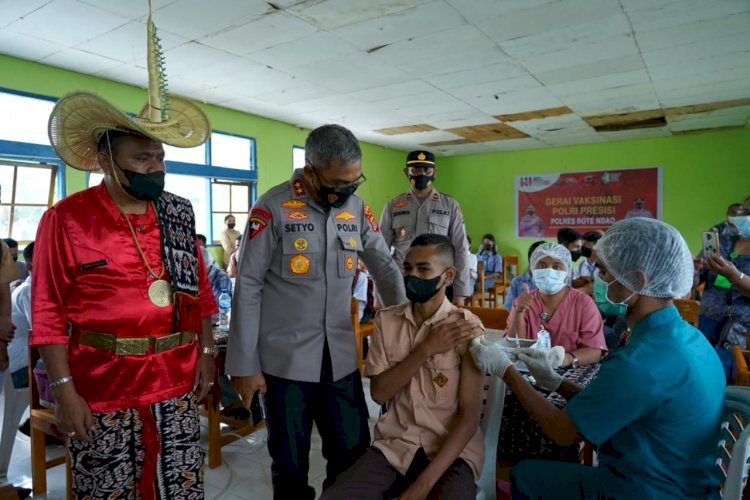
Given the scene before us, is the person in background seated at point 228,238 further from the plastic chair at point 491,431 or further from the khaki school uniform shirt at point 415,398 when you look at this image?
the plastic chair at point 491,431

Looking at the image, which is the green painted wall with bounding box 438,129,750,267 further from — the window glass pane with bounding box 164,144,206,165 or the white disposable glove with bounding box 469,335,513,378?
the white disposable glove with bounding box 469,335,513,378

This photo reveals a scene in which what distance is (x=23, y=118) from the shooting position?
4.81 m

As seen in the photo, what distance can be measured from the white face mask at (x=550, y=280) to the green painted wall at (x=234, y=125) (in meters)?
2.58

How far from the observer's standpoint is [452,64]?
4.93 metres

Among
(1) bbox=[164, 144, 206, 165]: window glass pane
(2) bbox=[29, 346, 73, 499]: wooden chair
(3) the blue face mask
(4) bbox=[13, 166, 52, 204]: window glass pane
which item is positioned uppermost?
(1) bbox=[164, 144, 206, 165]: window glass pane

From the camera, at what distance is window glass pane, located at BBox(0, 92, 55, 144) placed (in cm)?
465

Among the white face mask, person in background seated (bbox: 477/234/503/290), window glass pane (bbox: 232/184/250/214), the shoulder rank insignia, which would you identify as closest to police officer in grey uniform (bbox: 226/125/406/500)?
the shoulder rank insignia

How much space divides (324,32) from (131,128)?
2991 mm

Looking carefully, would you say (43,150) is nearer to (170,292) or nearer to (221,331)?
(221,331)

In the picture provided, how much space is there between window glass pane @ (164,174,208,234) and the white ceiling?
1126 millimetres

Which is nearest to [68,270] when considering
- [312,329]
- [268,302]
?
[268,302]

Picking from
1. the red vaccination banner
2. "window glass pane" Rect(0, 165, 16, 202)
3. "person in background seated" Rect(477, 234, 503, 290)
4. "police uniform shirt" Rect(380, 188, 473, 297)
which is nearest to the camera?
"police uniform shirt" Rect(380, 188, 473, 297)

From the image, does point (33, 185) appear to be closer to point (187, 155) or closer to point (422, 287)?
point (187, 155)

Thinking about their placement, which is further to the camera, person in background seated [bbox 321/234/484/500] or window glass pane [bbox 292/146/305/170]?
window glass pane [bbox 292/146/305/170]
